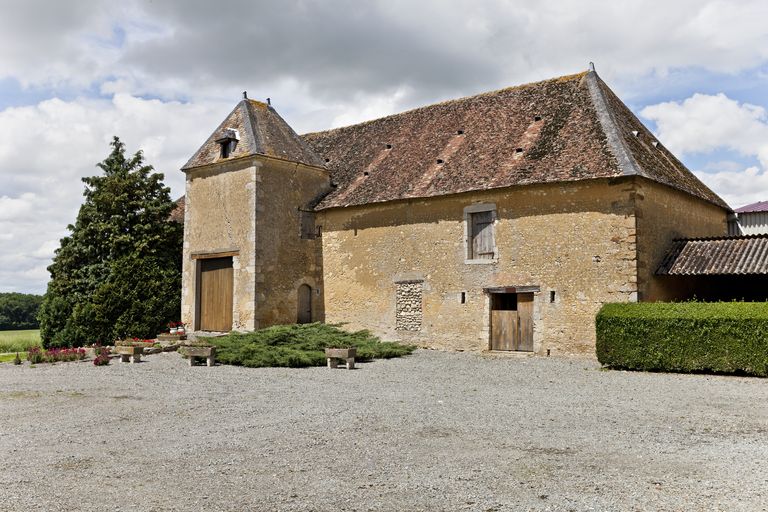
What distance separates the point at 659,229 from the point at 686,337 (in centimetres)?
437

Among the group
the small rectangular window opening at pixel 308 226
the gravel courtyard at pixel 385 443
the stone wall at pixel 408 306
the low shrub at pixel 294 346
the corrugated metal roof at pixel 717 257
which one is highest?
the small rectangular window opening at pixel 308 226

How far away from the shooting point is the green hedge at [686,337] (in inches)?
443

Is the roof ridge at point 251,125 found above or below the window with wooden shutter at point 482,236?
above

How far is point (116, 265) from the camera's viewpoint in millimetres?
20156

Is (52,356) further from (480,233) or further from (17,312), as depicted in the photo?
(17,312)

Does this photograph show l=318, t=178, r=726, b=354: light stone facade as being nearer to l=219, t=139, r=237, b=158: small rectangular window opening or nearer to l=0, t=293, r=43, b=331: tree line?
l=219, t=139, r=237, b=158: small rectangular window opening

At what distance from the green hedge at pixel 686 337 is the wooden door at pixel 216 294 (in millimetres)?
10978

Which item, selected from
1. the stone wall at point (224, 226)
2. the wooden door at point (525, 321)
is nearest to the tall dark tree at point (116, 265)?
the stone wall at point (224, 226)

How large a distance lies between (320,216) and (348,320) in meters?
3.41

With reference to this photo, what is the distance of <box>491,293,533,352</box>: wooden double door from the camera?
15625 mm

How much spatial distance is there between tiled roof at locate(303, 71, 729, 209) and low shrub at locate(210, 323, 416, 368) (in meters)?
4.38

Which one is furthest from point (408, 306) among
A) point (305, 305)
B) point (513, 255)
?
point (305, 305)

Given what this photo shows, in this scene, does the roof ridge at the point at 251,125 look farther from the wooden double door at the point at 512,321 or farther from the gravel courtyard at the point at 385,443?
the gravel courtyard at the point at 385,443

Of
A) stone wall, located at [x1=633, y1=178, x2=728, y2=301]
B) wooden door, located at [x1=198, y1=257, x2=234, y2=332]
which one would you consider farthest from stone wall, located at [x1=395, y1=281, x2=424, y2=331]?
stone wall, located at [x1=633, y1=178, x2=728, y2=301]
